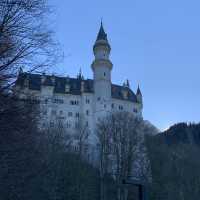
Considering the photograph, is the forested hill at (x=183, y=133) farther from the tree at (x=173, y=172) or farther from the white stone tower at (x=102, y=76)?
the tree at (x=173, y=172)

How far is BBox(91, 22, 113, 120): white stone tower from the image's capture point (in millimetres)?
69062

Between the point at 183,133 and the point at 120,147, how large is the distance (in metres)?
27.3

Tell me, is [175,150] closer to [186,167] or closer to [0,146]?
[186,167]

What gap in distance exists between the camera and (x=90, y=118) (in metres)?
68.6

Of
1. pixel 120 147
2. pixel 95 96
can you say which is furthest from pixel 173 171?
pixel 95 96

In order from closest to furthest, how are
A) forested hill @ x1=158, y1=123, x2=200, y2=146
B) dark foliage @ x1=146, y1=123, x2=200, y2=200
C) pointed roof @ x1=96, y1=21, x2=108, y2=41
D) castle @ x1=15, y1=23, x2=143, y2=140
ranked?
dark foliage @ x1=146, y1=123, x2=200, y2=200, castle @ x1=15, y1=23, x2=143, y2=140, forested hill @ x1=158, y1=123, x2=200, y2=146, pointed roof @ x1=96, y1=21, x2=108, y2=41

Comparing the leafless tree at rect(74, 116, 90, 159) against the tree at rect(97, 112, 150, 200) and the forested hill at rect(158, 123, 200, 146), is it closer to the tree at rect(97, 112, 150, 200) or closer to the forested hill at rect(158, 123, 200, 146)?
the tree at rect(97, 112, 150, 200)

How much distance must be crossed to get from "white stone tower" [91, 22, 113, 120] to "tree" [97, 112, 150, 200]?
1486cm

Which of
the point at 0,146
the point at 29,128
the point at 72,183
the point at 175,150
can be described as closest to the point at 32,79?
the point at 29,128

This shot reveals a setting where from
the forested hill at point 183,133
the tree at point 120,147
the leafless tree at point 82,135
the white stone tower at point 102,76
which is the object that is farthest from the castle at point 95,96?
the tree at point 120,147

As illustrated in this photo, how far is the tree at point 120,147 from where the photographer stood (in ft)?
144

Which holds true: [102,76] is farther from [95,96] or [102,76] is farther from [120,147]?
[120,147]

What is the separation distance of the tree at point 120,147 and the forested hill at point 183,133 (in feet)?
61.0

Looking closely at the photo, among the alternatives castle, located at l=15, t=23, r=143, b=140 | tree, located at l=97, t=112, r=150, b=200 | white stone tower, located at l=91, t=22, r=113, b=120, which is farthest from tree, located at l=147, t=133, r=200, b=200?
castle, located at l=15, t=23, r=143, b=140
